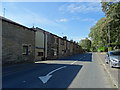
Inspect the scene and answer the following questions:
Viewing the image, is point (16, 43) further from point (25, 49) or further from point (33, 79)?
point (33, 79)

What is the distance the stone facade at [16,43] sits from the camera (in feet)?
61.1

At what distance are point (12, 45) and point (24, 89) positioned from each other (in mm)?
13780

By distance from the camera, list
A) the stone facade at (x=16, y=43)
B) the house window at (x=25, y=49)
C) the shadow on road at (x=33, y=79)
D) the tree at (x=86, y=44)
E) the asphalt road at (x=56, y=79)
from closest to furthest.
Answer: the shadow on road at (x=33, y=79) < the asphalt road at (x=56, y=79) < the stone facade at (x=16, y=43) < the house window at (x=25, y=49) < the tree at (x=86, y=44)

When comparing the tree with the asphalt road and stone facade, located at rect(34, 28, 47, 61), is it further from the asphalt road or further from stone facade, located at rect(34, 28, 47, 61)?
the asphalt road

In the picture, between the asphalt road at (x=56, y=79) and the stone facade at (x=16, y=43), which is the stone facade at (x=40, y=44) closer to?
the stone facade at (x=16, y=43)

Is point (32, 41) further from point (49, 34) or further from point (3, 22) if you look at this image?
point (49, 34)

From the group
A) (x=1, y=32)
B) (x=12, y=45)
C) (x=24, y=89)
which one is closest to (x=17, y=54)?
(x=12, y=45)

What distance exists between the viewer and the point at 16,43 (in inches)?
838

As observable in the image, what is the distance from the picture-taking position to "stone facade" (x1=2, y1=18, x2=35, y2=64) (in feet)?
61.1

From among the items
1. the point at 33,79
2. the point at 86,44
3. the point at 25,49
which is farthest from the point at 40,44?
the point at 86,44

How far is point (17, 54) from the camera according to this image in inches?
843

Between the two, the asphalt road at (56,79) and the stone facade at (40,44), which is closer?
the asphalt road at (56,79)

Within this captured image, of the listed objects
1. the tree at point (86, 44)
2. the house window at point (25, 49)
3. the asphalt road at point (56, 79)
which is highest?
the tree at point (86, 44)

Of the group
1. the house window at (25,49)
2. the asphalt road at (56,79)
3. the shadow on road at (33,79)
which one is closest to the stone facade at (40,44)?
the house window at (25,49)
